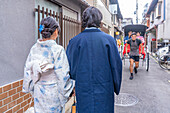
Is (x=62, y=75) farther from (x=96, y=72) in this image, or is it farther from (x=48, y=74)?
(x=96, y=72)

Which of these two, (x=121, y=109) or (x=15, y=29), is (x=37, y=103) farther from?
(x=121, y=109)

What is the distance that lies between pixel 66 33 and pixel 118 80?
Answer: 359cm

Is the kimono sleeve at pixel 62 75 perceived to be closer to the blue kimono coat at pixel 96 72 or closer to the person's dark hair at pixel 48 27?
the blue kimono coat at pixel 96 72

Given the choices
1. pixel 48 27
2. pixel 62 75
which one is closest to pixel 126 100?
pixel 62 75

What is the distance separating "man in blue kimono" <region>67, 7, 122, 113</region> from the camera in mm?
2227

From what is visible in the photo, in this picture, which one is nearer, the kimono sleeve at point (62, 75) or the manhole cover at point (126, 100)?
the kimono sleeve at point (62, 75)

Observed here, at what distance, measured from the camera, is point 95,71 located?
2223 mm

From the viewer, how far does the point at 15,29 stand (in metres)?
→ 3.06

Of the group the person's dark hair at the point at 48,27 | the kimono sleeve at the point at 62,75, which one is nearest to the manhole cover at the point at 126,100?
the kimono sleeve at the point at 62,75

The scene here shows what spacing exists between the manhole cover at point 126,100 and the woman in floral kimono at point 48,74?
269cm

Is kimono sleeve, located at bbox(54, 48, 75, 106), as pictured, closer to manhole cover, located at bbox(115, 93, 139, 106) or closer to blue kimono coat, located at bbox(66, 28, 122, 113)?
blue kimono coat, located at bbox(66, 28, 122, 113)

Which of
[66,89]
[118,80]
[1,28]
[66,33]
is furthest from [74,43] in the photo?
[66,33]

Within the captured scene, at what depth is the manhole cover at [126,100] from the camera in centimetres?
459

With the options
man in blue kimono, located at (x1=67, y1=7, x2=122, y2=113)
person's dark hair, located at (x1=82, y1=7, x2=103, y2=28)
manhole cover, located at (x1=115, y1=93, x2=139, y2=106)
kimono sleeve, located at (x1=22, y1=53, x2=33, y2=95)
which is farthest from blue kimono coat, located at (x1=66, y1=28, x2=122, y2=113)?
manhole cover, located at (x1=115, y1=93, x2=139, y2=106)
